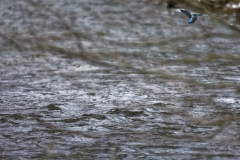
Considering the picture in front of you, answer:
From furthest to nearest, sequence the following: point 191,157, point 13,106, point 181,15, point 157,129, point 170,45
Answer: point 181,15
point 170,45
point 13,106
point 157,129
point 191,157

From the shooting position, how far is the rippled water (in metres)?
3.68

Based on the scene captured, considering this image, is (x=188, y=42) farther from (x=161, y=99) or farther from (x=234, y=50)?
(x=161, y=99)

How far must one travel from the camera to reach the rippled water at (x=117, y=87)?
3680 millimetres

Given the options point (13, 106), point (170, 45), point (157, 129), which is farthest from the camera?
point (170, 45)

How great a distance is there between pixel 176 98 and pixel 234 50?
98 cm

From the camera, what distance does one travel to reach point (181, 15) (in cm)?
571

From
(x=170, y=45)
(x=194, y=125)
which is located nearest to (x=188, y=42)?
(x=170, y=45)

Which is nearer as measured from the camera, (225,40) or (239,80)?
(239,80)

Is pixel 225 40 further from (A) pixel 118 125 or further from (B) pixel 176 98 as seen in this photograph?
(A) pixel 118 125

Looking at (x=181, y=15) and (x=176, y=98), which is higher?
(x=181, y=15)

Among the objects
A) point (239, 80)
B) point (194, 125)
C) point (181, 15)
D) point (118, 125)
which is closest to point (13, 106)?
point (118, 125)

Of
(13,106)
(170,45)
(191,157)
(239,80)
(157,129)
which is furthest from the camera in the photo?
(170,45)

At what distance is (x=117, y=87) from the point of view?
15.5 feet

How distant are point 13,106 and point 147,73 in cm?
99
